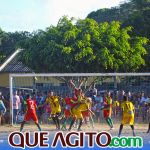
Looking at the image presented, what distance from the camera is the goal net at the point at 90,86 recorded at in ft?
74.8

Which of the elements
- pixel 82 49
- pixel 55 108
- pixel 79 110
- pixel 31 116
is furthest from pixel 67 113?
pixel 82 49

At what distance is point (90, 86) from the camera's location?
23750 millimetres

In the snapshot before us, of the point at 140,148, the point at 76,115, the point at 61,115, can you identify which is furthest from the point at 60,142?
the point at 61,115

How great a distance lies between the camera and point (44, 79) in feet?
79.2

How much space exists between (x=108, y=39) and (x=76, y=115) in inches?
329

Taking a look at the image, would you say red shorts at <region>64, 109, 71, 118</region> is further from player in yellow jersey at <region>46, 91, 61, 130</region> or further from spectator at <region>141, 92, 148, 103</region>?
spectator at <region>141, 92, 148, 103</region>

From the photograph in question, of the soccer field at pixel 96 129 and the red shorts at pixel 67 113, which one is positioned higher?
the red shorts at pixel 67 113

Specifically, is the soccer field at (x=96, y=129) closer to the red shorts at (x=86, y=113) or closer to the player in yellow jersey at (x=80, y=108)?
the red shorts at (x=86, y=113)

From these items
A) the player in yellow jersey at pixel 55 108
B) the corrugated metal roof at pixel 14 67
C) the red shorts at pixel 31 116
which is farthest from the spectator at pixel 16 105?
the corrugated metal roof at pixel 14 67

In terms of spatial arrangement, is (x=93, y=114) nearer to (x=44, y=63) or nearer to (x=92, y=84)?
(x=92, y=84)

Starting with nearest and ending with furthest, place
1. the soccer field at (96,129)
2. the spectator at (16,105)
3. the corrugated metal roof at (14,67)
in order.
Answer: the soccer field at (96,129), the spectator at (16,105), the corrugated metal roof at (14,67)

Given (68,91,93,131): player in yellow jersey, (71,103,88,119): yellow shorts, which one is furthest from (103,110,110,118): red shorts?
(71,103,88,119): yellow shorts

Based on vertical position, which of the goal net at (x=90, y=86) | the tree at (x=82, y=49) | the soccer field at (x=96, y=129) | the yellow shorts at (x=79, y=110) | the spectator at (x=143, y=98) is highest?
the tree at (x=82, y=49)

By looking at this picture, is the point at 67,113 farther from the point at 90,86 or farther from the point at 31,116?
the point at 90,86
